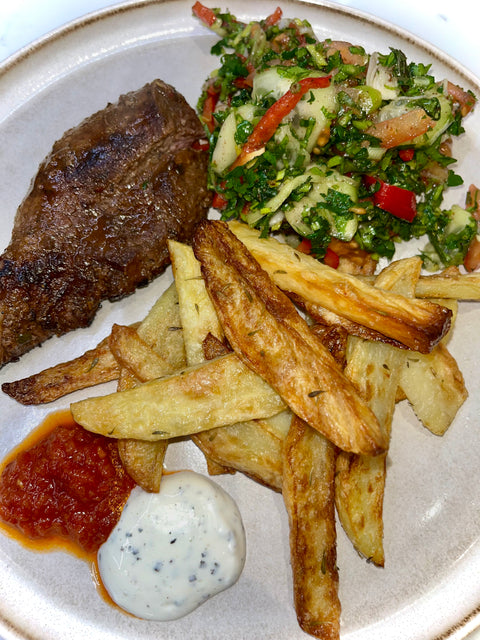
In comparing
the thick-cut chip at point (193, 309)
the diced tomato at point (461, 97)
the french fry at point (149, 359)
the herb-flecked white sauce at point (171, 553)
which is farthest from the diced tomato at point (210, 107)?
the herb-flecked white sauce at point (171, 553)

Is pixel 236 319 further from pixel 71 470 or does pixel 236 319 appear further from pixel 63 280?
pixel 71 470

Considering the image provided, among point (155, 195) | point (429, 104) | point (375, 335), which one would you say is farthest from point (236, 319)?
point (429, 104)

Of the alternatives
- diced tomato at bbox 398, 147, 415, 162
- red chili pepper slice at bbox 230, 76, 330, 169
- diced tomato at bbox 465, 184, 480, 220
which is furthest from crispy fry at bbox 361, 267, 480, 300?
red chili pepper slice at bbox 230, 76, 330, 169

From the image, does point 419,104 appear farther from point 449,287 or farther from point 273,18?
point 273,18

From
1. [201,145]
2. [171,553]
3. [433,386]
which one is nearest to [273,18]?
[201,145]

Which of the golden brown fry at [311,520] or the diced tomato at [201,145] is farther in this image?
the diced tomato at [201,145]

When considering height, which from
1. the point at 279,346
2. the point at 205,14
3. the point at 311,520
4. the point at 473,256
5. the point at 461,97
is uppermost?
the point at 205,14

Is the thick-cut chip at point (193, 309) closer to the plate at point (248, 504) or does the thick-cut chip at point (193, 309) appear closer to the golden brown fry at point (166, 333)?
the golden brown fry at point (166, 333)
